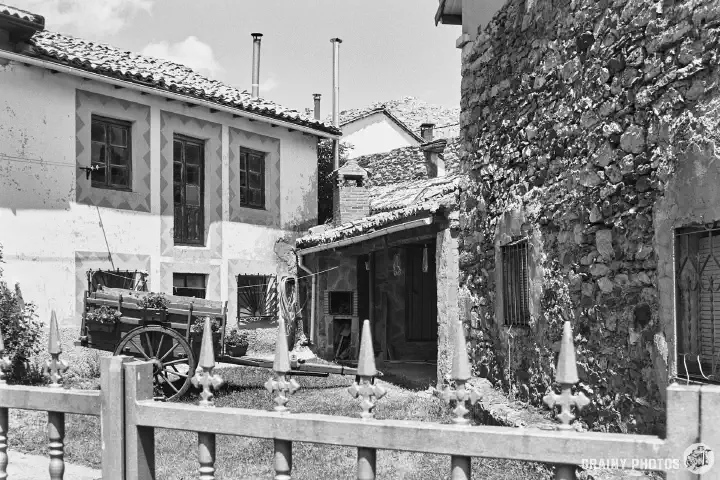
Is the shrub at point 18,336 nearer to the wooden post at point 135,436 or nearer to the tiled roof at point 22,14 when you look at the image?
the tiled roof at point 22,14

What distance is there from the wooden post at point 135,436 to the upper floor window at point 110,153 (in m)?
9.45

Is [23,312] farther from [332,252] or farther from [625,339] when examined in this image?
[625,339]

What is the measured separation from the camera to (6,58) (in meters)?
10.1

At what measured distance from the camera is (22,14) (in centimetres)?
995

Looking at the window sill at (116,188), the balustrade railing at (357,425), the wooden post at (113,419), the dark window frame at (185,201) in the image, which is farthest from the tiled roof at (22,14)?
the wooden post at (113,419)

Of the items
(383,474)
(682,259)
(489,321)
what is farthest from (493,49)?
(383,474)

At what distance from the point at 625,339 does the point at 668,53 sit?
1779mm

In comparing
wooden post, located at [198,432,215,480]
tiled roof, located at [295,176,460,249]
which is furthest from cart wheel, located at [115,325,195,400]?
wooden post, located at [198,432,215,480]

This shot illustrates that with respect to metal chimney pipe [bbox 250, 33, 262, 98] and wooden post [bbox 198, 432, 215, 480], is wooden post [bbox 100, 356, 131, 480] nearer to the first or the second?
wooden post [bbox 198, 432, 215, 480]

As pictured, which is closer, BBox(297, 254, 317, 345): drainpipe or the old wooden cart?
the old wooden cart

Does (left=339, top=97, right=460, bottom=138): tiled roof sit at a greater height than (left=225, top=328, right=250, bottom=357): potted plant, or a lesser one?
greater

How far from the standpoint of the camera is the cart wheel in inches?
324

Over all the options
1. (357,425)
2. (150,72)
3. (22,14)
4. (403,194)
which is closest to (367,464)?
(357,425)

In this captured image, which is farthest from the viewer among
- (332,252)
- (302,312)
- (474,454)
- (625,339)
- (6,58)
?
(302,312)
